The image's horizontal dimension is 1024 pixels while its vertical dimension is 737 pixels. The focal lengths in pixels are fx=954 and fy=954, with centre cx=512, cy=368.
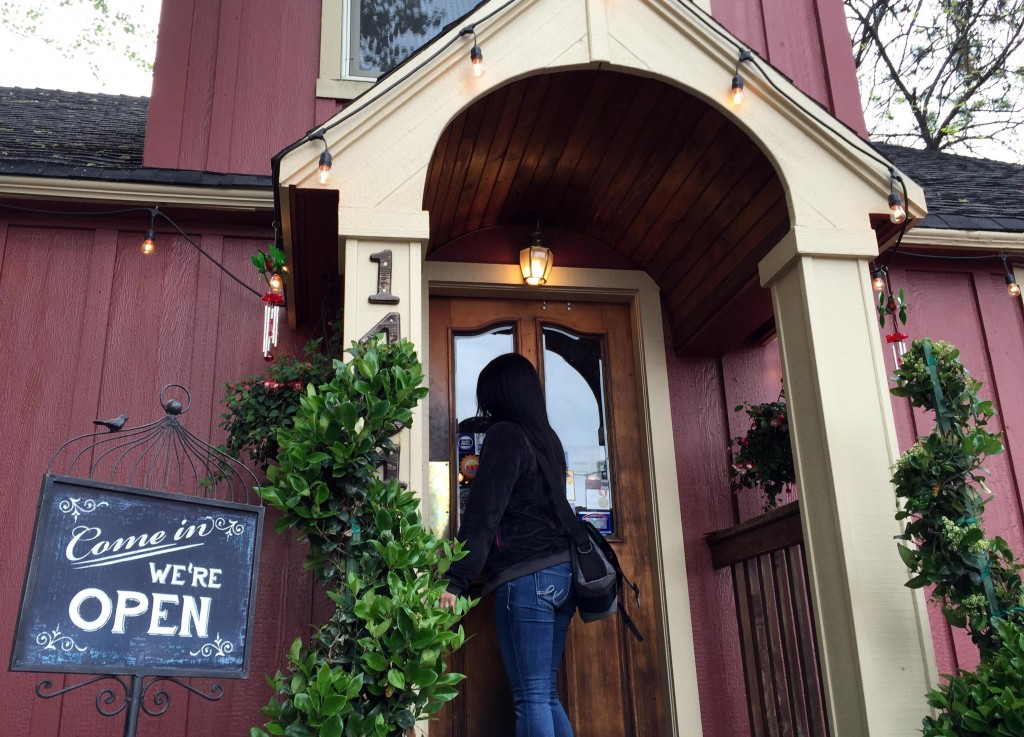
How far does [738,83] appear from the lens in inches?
147

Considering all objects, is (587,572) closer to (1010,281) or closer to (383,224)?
(383,224)

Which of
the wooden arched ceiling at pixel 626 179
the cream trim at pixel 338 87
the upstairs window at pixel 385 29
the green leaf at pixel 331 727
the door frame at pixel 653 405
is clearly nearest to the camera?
the green leaf at pixel 331 727

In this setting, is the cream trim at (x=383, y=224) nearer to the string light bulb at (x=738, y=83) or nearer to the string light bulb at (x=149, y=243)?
the string light bulb at (x=738, y=83)

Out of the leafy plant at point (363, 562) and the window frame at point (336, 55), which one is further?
the window frame at point (336, 55)

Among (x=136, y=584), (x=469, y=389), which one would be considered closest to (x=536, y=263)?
(x=469, y=389)

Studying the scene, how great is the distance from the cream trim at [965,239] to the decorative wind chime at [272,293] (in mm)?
3340

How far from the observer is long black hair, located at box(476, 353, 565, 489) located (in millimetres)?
3820

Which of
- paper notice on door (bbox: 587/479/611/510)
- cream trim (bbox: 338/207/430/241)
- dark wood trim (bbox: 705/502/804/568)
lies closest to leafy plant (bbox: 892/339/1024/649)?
dark wood trim (bbox: 705/502/804/568)

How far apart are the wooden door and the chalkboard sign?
166 centimetres

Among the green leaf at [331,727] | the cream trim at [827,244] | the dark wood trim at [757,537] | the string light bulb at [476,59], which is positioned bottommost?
the green leaf at [331,727]

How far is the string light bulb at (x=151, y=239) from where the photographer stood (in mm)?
4516

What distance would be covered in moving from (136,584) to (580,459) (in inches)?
101

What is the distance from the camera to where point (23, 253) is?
467 cm

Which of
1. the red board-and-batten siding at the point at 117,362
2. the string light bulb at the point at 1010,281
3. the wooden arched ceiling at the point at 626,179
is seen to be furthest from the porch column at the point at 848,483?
the red board-and-batten siding at the point at 117,362
